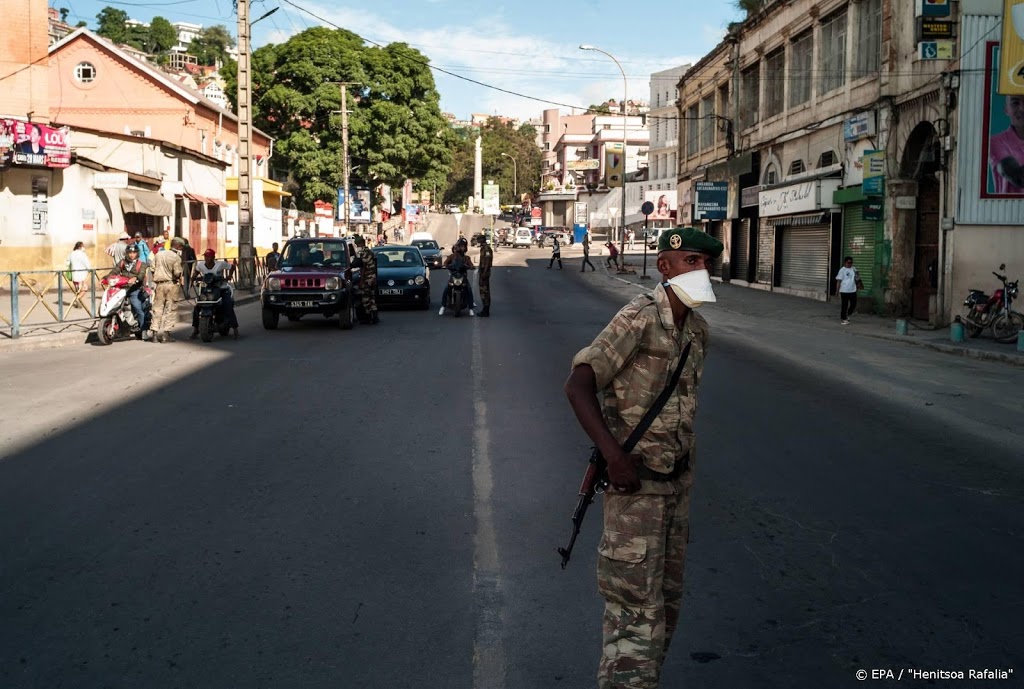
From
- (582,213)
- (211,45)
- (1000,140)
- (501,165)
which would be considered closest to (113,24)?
(211,45)

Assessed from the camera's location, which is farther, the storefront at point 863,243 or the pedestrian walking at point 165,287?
the storefront at point 863,243

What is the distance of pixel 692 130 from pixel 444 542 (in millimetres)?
44971

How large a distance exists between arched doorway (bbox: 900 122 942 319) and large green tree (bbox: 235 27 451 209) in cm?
4118

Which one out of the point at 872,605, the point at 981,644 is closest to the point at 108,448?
the point at 872,605

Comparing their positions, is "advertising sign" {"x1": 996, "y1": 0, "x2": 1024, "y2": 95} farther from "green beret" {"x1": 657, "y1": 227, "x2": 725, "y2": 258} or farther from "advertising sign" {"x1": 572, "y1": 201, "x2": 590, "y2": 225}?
"advertising sign" {"x1": 572, "y1": 201, "x2": 590, "y2": 225}

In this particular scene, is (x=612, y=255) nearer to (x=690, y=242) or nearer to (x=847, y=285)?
(x=847, y=285)

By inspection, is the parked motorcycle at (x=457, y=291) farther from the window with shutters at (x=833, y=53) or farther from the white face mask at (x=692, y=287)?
the white face mask at (x=692, y=287)

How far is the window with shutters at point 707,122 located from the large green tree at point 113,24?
113489mm

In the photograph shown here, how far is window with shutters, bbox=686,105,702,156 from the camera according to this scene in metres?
46.9

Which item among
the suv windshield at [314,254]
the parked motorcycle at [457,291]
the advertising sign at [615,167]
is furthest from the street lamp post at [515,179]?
the suv windshield at [314,254]

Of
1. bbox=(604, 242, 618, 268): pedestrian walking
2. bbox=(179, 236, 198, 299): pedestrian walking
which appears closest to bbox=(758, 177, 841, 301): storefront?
bbox=(604, 242, 618, 268): pedestrian walking

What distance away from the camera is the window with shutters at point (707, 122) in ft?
144

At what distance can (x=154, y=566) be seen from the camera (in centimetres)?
526

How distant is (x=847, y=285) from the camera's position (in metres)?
22.5
